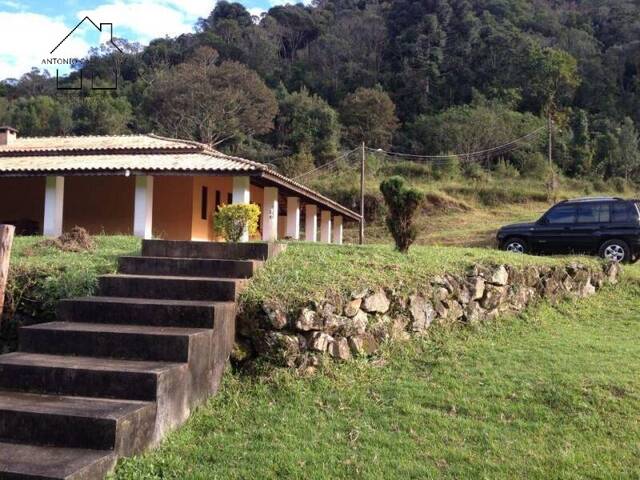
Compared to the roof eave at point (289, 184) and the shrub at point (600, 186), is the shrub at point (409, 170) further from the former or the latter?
the roof eave at point (289, 184)

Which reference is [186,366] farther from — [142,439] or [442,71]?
[442,71]

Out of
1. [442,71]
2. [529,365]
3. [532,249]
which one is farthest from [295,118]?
[529,365]

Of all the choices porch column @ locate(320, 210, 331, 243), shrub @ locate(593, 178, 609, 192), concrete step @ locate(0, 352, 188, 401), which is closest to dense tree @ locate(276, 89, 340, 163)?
porch column @ locate(320, 210, 331, 243)

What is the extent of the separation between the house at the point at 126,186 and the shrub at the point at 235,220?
12.7 feet

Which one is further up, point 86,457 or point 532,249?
point 532,249

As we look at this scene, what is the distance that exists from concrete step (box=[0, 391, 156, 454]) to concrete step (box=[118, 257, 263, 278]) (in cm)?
245

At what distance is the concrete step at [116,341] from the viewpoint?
515 cm

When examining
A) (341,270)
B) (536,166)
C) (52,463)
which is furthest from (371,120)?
(52,463)

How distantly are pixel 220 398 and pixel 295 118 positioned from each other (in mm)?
36002

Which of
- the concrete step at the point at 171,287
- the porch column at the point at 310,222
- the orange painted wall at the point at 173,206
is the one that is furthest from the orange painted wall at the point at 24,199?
the concrete step at the point at 171,287

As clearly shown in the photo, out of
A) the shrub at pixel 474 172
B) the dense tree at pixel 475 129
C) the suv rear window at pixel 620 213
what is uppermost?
the dense tree at pixel 475 129

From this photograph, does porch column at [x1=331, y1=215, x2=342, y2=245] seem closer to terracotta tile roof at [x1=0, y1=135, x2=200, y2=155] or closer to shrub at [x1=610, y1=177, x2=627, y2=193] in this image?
terracotta tile roof at [x1=0, y1=135, x2=200, y2=155]

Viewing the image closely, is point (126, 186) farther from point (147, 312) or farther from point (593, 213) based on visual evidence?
point (593, 213)

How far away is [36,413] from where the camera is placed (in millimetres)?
4266
